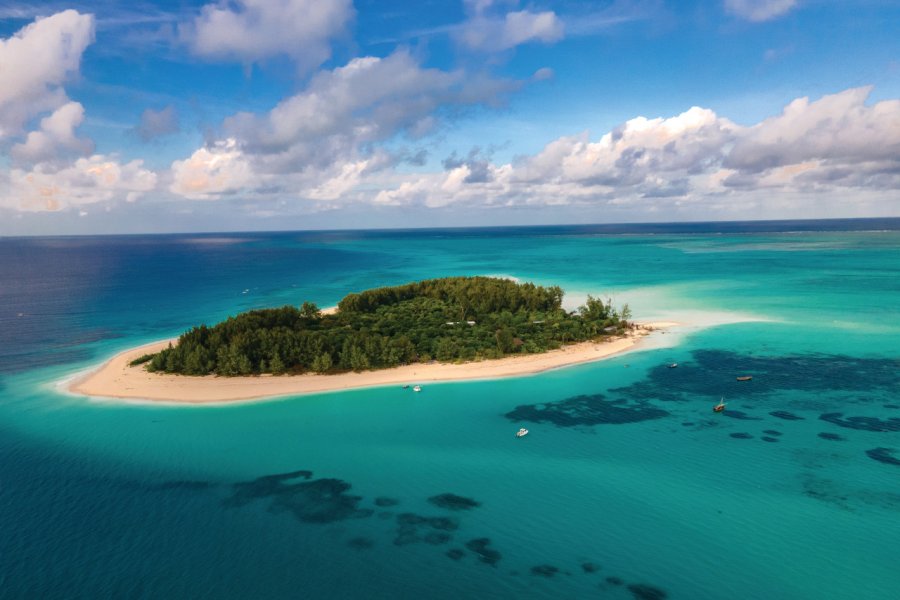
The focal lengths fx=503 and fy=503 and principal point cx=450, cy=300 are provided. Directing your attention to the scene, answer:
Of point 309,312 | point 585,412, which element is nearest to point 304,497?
point 585,412


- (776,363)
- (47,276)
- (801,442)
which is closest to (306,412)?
(801,442)

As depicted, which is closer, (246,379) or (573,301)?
(246,379)

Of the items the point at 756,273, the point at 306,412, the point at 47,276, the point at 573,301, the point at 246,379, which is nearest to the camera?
the point at 306,412

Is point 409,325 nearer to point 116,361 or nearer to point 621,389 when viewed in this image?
point 621,389

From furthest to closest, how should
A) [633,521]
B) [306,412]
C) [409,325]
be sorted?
[409,325] → [306,412] → [633,521]

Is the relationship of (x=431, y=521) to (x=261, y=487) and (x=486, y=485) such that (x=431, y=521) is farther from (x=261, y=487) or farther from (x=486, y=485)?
(x=261, y=487)

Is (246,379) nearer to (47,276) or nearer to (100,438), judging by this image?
(100,438)
